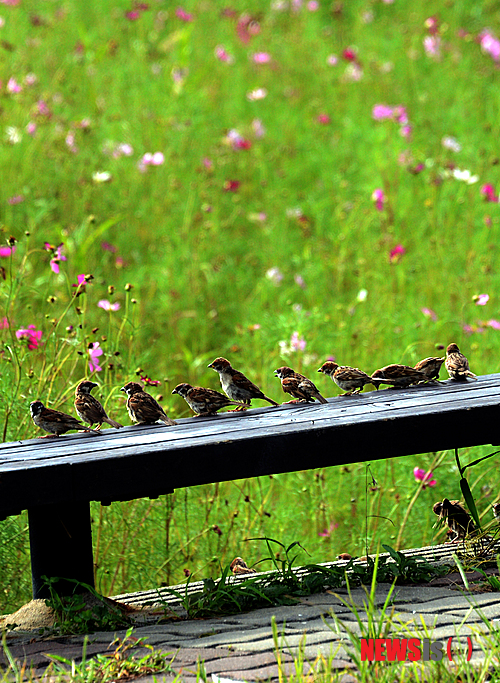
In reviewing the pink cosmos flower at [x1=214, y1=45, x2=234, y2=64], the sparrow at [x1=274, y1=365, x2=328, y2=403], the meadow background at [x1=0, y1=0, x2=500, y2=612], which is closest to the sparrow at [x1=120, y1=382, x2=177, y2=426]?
the sparrow at [x1=274, y1=365, x2=328, y2=403]

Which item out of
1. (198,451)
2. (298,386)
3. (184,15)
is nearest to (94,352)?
(298,386)

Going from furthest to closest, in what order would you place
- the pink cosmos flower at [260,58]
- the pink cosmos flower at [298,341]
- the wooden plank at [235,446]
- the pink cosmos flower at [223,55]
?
the pink cosmos flower at [260,58]
the pink cosmos flower at [223,55]
the pink cosmos flower at [298,341]
the wooden plank at [235,446]

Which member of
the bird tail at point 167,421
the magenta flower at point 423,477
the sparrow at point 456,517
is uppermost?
the bird tail at point 167,421

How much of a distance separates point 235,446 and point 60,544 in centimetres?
81

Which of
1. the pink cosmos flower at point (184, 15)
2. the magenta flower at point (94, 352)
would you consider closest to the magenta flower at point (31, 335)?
the magenta flower at point (94, 352)

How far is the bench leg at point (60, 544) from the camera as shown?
354 centimetres

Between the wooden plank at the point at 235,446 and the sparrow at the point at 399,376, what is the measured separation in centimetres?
18

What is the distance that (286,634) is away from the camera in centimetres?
313

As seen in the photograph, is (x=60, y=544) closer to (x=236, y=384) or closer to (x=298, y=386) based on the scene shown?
(x=236, y=384)

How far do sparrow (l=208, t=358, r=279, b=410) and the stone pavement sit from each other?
85 cm

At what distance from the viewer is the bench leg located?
11.6ft

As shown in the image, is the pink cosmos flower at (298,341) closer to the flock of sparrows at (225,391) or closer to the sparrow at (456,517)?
the flock of sparrows at (225,391)

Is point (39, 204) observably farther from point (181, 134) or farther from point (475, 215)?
point (475, 215)

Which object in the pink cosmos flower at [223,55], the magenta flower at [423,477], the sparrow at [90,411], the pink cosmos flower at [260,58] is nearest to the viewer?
the sparrow at [90,411]
